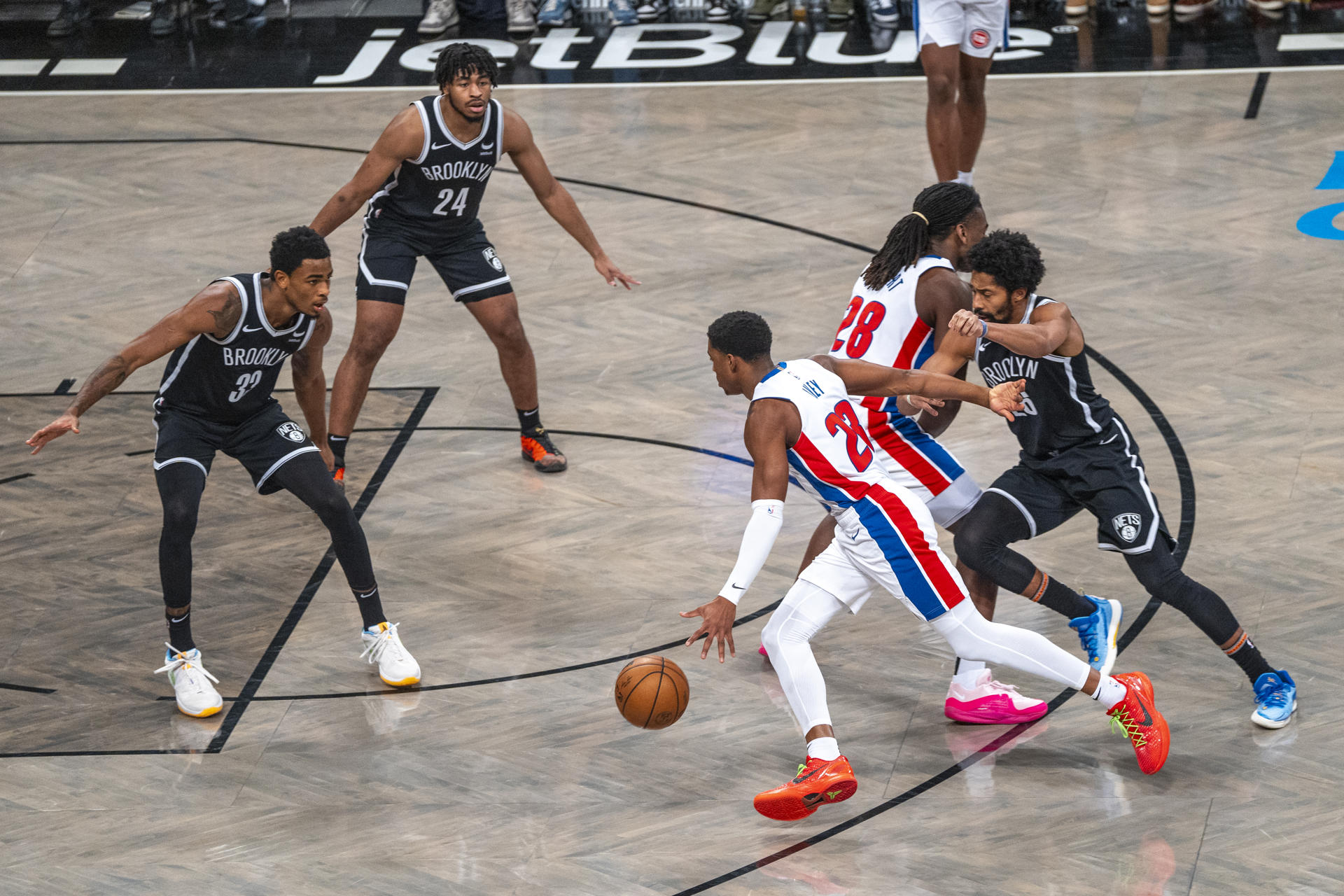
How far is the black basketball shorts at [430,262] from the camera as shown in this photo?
6879mm

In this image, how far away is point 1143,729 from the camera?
490 cm

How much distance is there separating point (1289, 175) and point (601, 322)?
417 centimetres

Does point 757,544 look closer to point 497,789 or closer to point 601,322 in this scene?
point 497,789

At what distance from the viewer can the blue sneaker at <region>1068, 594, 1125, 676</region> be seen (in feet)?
17.7

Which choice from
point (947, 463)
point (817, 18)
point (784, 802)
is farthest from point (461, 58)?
point (817, 18)

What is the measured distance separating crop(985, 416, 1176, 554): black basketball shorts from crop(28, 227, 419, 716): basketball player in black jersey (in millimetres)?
2181

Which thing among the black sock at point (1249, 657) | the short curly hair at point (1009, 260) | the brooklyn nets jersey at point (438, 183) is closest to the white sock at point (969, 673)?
the black sock at point (1249, 657)

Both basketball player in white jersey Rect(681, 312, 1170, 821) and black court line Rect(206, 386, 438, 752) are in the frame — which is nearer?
basketball player in white jersey Rect(681, 312, 1170, 821)

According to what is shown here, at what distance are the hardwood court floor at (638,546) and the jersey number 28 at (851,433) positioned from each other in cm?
97

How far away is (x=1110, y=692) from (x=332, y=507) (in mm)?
2615

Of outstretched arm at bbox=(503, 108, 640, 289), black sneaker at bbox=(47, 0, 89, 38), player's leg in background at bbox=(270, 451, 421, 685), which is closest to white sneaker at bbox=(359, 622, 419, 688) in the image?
player's leg in background at bbox=(270, 451, 421, 685)

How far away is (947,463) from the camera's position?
213 inches

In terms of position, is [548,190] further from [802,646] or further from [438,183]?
[802,646]

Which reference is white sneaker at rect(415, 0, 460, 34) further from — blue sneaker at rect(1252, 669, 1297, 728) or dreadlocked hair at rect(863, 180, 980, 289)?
blue sneaker at rect(1252, 669, 1297, 728)
